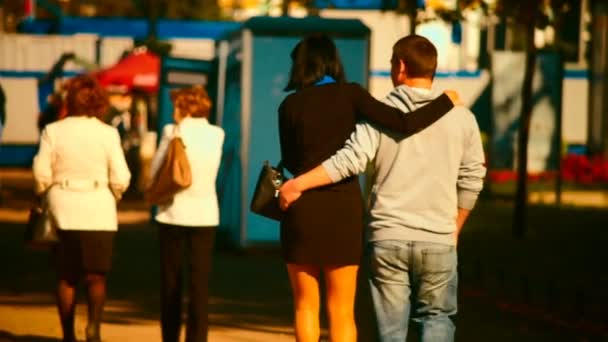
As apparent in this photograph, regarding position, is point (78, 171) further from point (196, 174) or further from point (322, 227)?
point (322, 227)

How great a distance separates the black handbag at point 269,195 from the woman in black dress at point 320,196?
0.13 metres

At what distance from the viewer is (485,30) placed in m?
42.8

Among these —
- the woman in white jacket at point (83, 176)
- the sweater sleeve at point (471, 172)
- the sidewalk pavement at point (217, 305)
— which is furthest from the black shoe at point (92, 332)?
the sweater sleeve at point (471, 172)

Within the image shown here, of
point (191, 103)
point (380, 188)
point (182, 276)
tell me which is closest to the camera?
point (380, 188)

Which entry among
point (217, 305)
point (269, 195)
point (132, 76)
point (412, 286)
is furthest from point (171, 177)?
point (132, 76)

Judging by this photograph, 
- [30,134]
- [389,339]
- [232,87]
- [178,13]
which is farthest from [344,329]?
[178,13]

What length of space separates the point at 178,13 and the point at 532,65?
65728mm

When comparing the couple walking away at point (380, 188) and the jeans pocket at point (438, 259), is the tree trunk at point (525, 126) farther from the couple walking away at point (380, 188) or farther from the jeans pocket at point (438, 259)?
the jeans pocket at point (438, 259)

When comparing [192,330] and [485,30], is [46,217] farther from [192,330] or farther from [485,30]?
[485,30]

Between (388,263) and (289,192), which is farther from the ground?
(289,192)

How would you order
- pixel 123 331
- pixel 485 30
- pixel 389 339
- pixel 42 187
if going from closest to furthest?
pixel 389 339 < pixel 42 187 < pixel 123 331 < pixel 485 30

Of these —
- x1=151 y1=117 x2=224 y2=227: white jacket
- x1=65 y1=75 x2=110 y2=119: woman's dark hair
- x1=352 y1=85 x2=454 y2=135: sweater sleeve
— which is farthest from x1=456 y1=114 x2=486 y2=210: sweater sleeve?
x1=65 y1=75 x2=110 y2=119: woman's dark hair

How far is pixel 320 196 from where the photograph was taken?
635cm

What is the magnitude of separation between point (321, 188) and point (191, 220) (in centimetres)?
231
